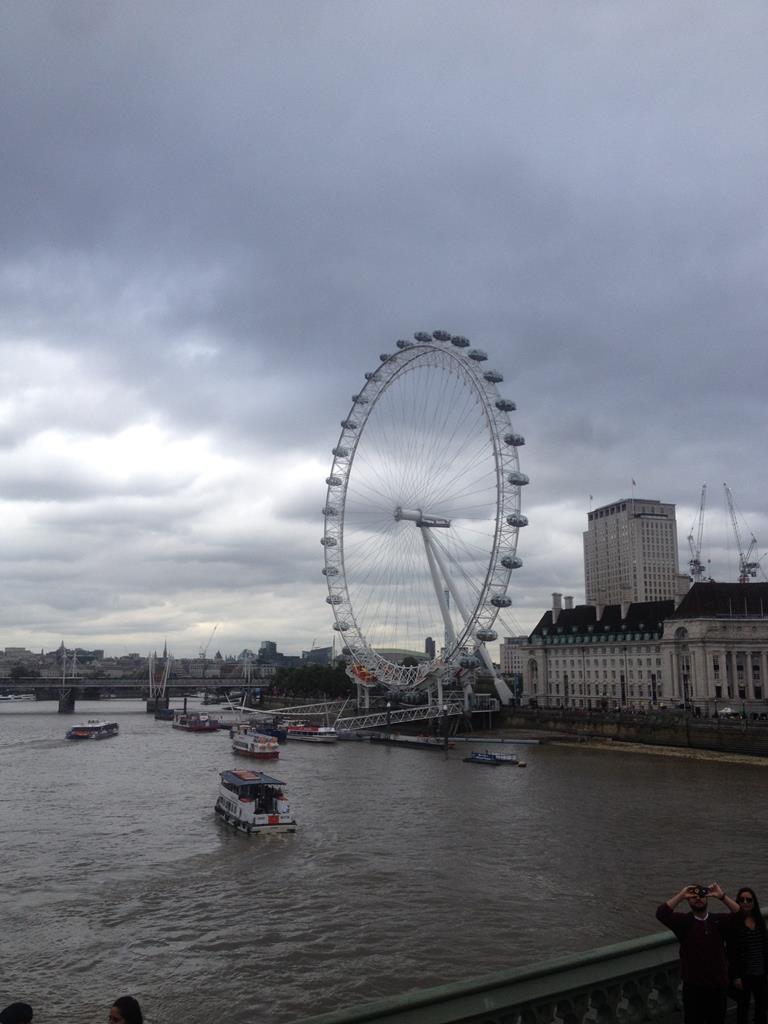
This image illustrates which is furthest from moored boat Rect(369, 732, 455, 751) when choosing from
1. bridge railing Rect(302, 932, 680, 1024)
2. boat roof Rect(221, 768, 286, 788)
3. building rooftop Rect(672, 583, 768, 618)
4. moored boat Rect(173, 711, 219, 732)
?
bridge railing Rect(302, 932, 680, 1024)

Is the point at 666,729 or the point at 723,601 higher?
the point at 723,601

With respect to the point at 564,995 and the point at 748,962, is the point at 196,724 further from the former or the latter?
the point at 564,995

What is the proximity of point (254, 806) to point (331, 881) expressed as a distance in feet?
25.0

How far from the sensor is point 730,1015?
5.91 meters

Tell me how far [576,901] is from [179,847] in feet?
38.6

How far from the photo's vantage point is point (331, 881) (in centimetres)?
2070

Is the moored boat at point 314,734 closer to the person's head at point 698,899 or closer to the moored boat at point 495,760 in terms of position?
the moored boat at point 495,760

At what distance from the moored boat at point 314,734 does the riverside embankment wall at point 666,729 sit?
53.2ft

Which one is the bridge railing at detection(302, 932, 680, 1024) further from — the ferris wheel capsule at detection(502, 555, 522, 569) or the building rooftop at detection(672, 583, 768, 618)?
the building rooftop at detection(672, 583, 768, 618)

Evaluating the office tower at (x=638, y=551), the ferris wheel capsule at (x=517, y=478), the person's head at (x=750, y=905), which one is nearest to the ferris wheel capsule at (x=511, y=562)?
the ferris wheel capsule at (x=517, y=478)

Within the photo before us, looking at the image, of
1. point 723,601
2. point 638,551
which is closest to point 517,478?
point 723,601

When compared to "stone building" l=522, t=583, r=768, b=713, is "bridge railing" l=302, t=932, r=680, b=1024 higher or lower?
lower

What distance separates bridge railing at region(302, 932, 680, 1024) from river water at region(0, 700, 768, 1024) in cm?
854

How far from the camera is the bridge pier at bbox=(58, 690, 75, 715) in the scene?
113381mm
